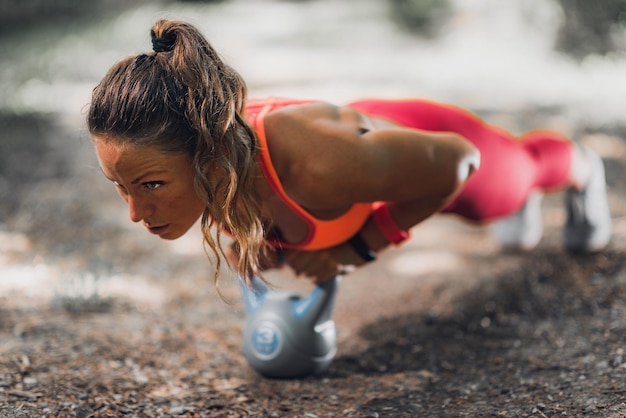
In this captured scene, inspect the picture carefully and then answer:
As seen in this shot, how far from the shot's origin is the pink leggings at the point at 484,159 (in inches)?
91.7

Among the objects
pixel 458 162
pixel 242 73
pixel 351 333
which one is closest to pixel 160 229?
pixel 458 162

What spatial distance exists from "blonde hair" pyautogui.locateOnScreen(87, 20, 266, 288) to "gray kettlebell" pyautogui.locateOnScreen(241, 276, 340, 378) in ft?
1.86

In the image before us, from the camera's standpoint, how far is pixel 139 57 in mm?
1579

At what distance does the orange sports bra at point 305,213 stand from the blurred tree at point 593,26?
409 cm

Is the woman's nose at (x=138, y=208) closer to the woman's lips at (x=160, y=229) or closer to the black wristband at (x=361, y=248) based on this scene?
the woman's lips at (x=160, y=229)

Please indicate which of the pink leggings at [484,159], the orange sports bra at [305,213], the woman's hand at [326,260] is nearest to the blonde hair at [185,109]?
the orange sports bra at [305,213]

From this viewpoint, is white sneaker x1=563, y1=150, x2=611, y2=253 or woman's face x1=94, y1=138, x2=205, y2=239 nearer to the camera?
woman's face x1=94, y1=138, x2=205, y2=239

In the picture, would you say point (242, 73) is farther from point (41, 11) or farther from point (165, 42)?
point (165, 42)

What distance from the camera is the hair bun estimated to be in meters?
1.57

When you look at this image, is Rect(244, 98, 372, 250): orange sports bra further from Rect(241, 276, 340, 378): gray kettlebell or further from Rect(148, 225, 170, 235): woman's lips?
Rect(148, 225, 170, 235): woman's lips

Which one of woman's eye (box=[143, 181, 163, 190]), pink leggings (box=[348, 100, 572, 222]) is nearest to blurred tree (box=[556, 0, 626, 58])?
pink leggings (box=[348, 100, 572, 222])

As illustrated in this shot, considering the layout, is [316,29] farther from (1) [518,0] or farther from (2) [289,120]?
(2) [289,120]

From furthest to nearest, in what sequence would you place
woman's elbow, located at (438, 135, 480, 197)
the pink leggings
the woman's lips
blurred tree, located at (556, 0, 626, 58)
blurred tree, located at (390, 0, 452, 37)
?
blurred tree, located at (390, 0, 452, 37), blurred tree, located at (556, 0, 626, 58), the pink leggings, woman's elbow, located at (438, 135, 480, 197), the woman's lips

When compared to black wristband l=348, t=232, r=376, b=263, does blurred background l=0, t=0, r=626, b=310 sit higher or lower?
higher
